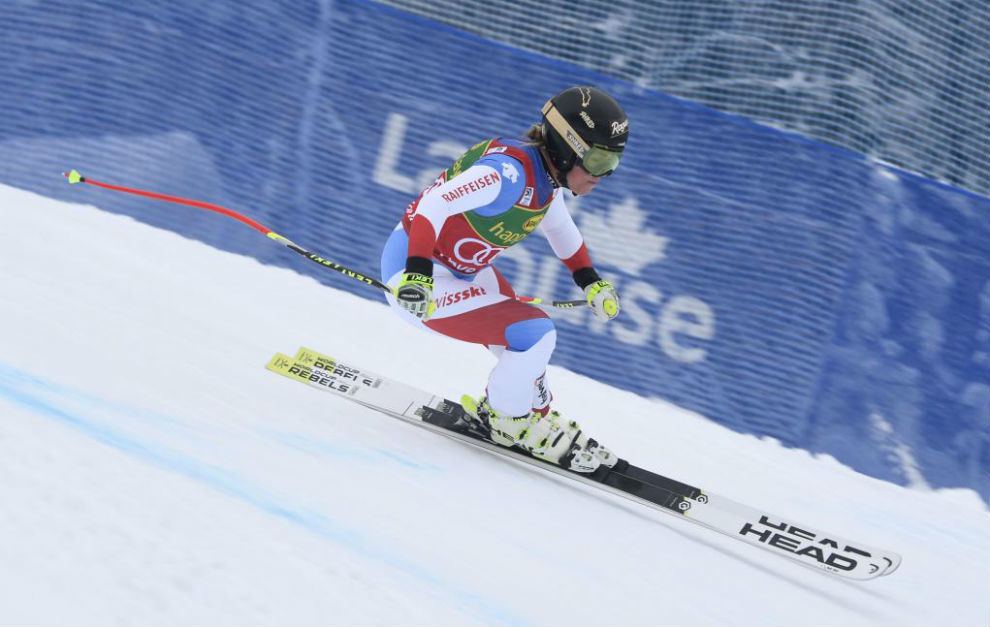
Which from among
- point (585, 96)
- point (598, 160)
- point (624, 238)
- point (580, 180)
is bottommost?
point (624, 238)

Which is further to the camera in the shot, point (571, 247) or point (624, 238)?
point (624, 238)

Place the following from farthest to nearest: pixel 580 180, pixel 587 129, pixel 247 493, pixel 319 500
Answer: pixel 580 180 → pixel 587 129 → pixel 319 500 → pixel 247 493

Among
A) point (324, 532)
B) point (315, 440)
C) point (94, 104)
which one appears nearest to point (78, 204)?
point (94, 104)

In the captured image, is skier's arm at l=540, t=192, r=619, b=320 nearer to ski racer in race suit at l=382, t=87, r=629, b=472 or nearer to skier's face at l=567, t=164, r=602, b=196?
ski racer in race suit at l=382, t=87, r=629, b=472

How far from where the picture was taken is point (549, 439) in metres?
3.82

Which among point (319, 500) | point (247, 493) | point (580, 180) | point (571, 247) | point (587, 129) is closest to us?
point (247, 493)

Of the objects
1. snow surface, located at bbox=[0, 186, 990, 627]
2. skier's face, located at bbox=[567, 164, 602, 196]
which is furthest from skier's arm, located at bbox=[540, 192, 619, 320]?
snow surface, located at bbox=[0, 186, 990, 627]

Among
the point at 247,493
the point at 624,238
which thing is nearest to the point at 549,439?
the point at 247,493

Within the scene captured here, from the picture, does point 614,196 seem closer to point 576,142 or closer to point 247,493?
point 576,142

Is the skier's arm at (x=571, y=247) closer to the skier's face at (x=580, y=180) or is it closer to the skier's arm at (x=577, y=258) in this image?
the skier's arm at (x=577, y=258)

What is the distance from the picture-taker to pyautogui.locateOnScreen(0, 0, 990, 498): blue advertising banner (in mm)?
5574

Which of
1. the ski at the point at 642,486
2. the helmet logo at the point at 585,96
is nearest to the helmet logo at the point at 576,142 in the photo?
the helmet logo at the point at 585,96

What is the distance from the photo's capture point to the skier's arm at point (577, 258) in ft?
13.2

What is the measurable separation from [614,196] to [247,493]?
406 cm
